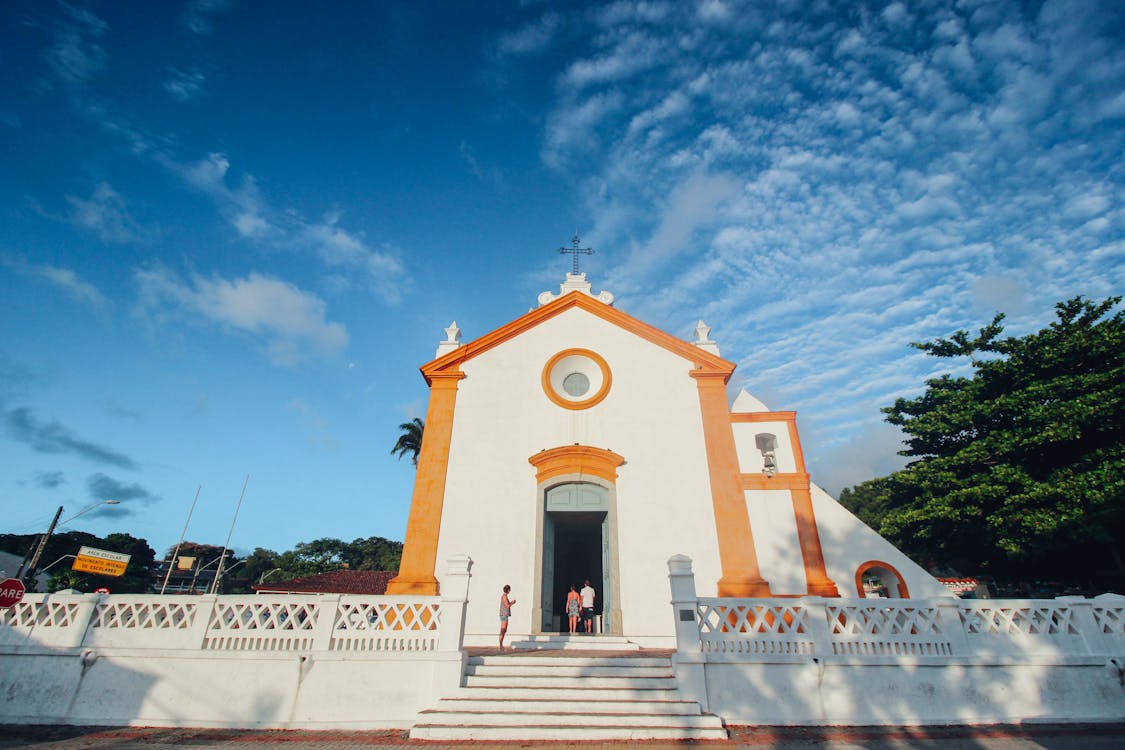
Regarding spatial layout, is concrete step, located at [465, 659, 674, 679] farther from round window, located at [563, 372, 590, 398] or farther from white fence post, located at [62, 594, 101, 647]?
round window, located at [563, 372, 590, 398]

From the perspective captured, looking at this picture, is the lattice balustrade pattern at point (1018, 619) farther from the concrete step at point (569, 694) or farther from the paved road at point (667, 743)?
the concrete step at point (569, 694)

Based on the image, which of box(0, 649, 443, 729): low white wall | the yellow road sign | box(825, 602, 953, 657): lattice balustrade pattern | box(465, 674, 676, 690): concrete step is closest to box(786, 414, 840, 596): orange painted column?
box(825, 602, 953, 657): lattice balustrade pattern

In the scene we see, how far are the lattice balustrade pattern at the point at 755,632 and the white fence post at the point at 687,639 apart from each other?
0.14 m

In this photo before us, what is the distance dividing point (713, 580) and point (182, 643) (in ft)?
33.0

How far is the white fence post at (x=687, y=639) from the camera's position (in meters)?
7.11

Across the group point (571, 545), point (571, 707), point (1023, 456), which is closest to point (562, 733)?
point (571, 707)

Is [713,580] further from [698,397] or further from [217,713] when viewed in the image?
[217,713]

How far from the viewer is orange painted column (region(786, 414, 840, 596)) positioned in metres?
11.6

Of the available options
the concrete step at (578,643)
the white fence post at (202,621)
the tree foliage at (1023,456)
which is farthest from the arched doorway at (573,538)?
the tree foliage at (1023,456)

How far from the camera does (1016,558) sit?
1566 cm

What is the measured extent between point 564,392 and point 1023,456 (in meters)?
14.0

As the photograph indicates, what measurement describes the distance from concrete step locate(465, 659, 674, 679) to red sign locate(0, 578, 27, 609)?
286 inches

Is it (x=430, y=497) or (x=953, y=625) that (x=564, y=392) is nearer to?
(x=430, y=497)

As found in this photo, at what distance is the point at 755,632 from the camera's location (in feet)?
24.6
